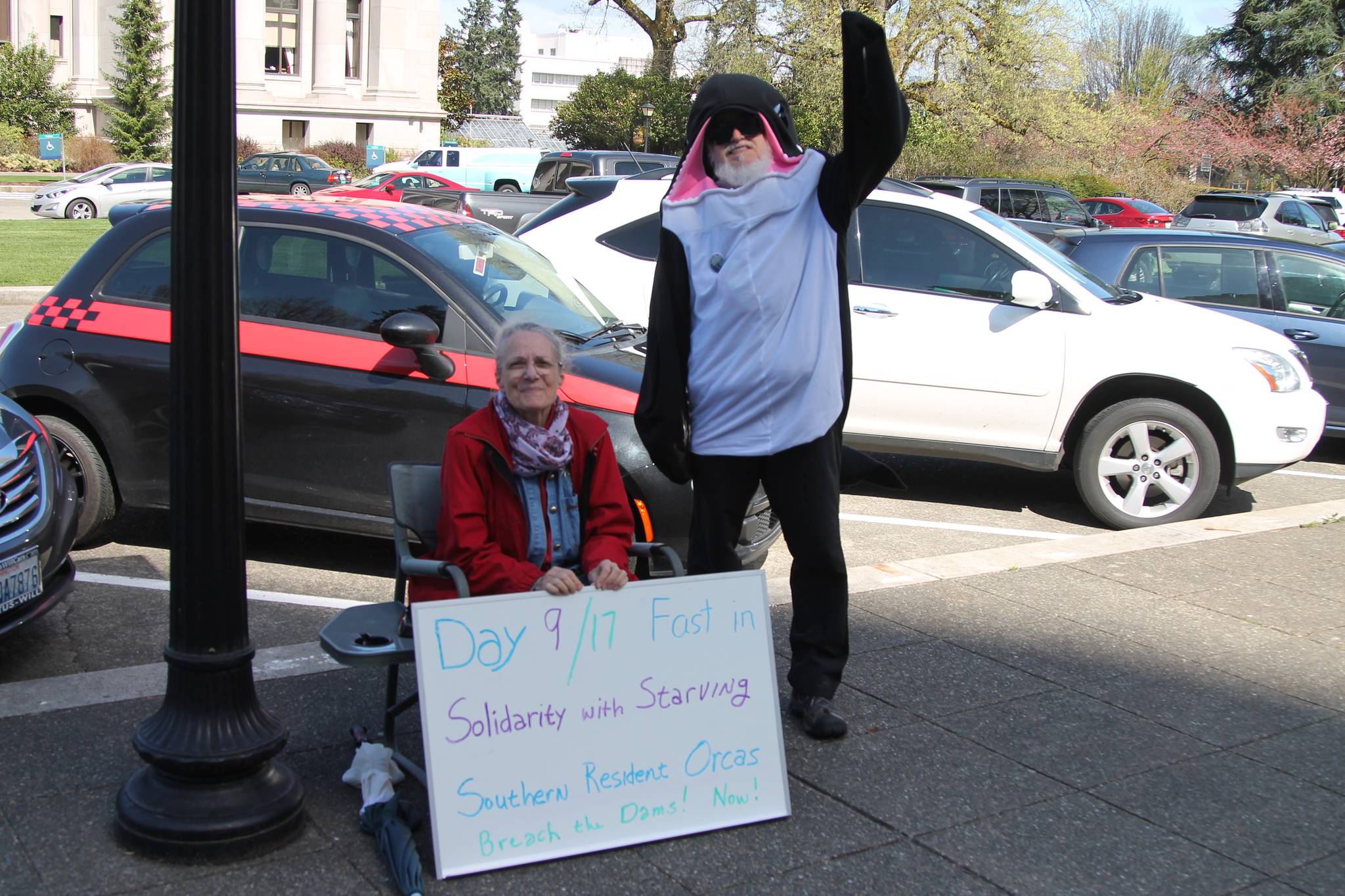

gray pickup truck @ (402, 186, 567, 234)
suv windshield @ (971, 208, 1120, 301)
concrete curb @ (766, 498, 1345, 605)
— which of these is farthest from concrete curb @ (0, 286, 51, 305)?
concrete curb @ (766, 498, 1345, 605)

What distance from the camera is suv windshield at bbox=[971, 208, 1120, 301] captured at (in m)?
7.49

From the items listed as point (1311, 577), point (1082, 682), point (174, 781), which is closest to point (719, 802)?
point (174, 781)

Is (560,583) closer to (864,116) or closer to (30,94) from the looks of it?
(864,116)

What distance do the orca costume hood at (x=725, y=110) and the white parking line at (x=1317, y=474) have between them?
696 centimetres

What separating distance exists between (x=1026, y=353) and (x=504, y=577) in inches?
179

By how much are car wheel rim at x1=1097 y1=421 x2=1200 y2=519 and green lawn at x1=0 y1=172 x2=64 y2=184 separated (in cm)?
4028

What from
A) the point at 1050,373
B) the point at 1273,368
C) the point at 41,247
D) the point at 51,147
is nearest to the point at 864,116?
the point at 1050,373

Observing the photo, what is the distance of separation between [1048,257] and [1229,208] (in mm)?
21673

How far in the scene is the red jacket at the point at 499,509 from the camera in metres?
3.57

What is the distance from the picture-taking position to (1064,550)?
657 centimetres

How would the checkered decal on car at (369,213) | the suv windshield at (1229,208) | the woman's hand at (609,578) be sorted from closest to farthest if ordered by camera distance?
the woman's hand at (609,578) < the checkered decal on car at (369,213) < the suv windshield at (1229,208)

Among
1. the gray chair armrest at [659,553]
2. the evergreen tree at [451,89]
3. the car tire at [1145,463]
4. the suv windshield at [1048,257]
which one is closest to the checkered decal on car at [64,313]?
the gray chair armrest at [659,553]

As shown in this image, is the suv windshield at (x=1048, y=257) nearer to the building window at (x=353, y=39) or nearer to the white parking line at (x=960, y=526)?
the white parking line at (x=960, y=526)

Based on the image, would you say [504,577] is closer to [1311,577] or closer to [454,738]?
[454,738]
